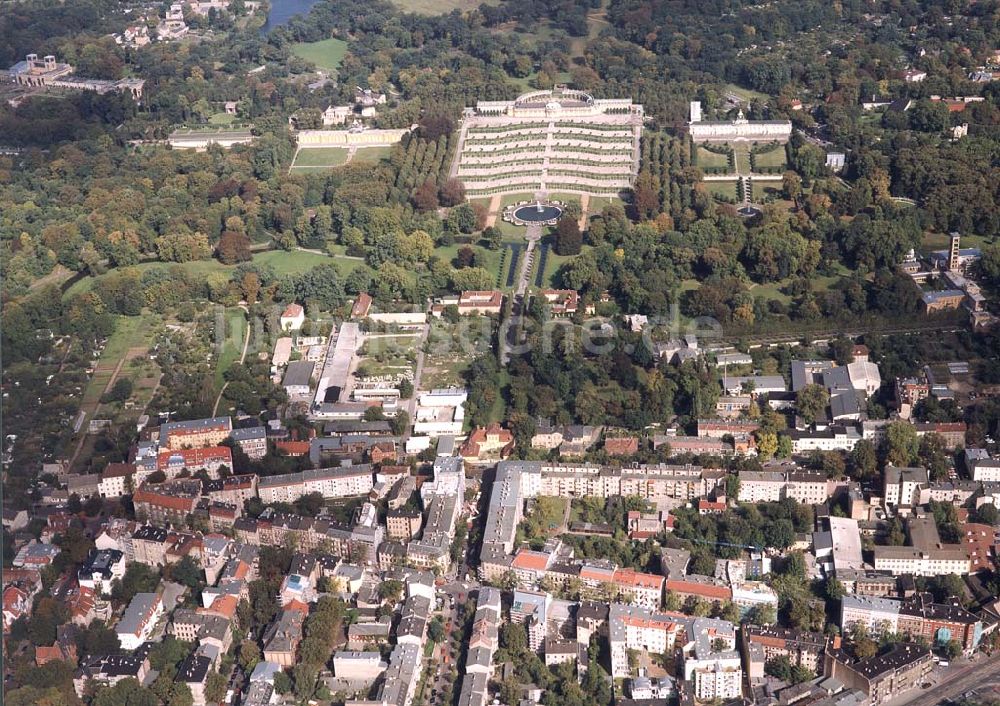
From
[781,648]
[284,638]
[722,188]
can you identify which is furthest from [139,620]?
[722,188]

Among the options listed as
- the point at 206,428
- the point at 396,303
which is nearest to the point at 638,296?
the point at 396,303

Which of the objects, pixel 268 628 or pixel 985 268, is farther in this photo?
pixel 985 268

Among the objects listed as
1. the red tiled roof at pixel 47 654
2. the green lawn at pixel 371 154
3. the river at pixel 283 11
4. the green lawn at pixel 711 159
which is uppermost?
the red tiled roof at pixel 47 654

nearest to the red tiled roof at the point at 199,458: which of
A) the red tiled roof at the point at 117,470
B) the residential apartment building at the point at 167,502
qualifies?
the red tiled roof at the point at 117,470

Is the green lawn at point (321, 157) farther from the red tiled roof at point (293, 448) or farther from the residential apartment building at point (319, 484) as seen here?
the residential apartment building at point (319, 484)

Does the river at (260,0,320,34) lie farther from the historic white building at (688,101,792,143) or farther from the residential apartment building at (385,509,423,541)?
the residential apartment building at (385,509,423,541)

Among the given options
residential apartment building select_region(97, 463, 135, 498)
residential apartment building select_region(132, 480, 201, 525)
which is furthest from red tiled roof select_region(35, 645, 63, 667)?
residential apartment building select_region(97, 463, 135, 498)

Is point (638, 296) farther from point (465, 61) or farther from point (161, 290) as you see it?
point (465, 61)
